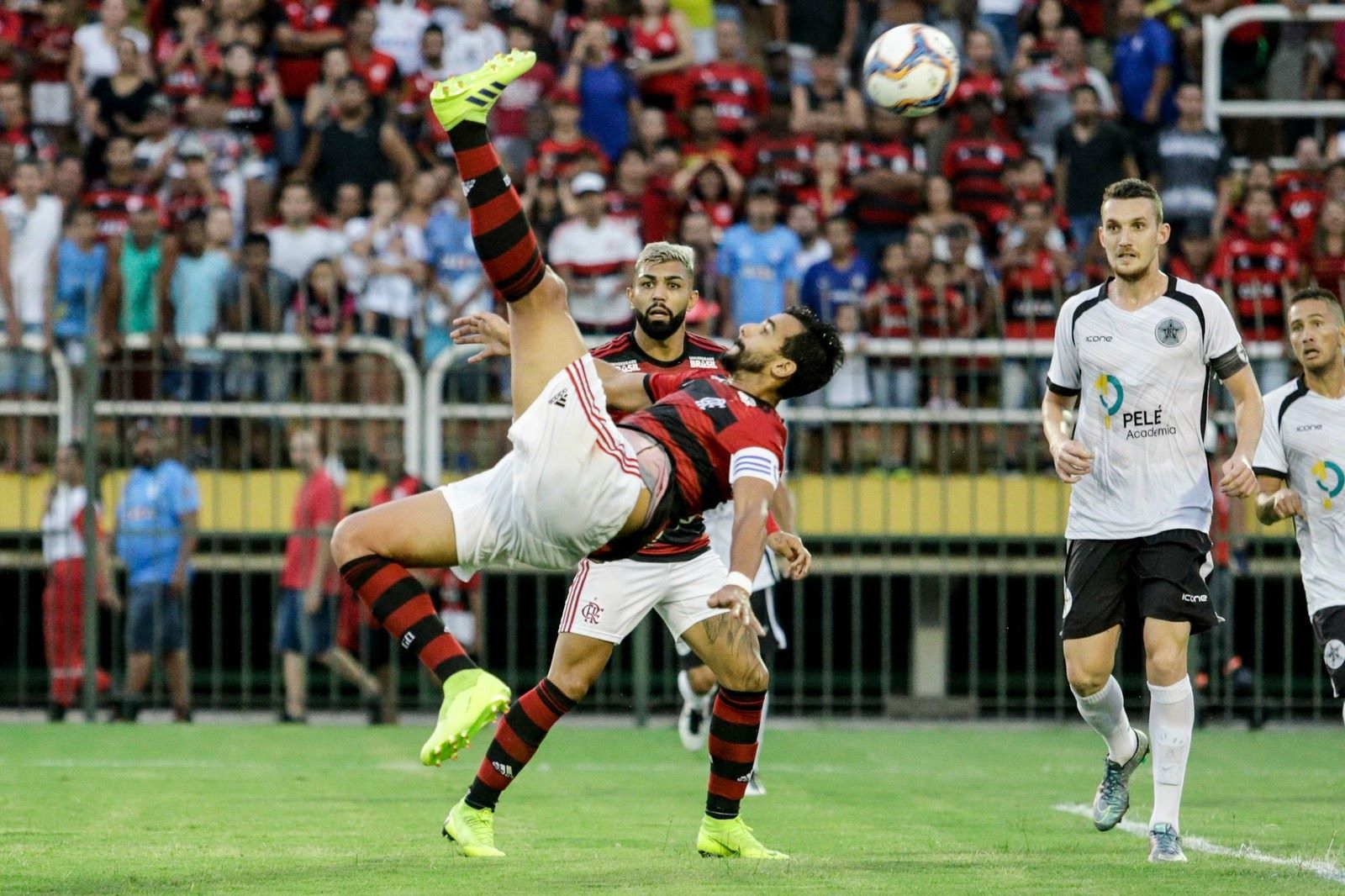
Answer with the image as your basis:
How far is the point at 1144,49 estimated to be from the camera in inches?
732

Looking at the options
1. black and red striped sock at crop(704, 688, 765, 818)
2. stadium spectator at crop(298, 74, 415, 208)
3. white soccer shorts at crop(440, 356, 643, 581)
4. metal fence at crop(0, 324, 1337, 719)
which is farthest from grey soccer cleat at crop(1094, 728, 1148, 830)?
stadium spectator at crop(298, 74, 415, 208)

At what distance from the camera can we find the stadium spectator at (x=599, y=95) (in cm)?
1808

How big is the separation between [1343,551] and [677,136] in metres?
10.4

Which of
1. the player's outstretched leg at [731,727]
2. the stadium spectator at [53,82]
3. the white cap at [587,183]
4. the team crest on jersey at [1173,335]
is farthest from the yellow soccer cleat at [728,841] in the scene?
the stadium spectator at [53,82]

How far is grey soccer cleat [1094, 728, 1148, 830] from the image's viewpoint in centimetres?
805

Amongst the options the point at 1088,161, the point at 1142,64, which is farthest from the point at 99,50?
the point at 1142,64

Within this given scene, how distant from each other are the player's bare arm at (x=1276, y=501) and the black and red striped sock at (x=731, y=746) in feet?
8.00

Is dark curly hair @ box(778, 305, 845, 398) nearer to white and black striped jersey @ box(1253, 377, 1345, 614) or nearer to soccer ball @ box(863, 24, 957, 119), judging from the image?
white and black striped jersey @ box(1253, 377, 1345, 614)

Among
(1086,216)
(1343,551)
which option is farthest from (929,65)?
(1086,216)

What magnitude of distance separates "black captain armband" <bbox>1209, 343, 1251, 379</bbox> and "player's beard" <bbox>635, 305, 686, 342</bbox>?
2307 mm

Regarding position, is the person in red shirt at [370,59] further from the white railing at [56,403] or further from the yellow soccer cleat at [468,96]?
the yellow soccer cleat at [468,96]

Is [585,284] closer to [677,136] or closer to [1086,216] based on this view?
[677,136]

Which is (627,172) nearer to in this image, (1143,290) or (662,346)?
(662,346)

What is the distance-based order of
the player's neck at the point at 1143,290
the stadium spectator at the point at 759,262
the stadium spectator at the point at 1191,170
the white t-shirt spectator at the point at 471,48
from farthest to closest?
the white t-shirt spectator at the point at 471,48 → the stadium spectator at the point at 1191,170 → the stadium spectator at the point at 759,262 → the player's neck at the point at 1143,290
